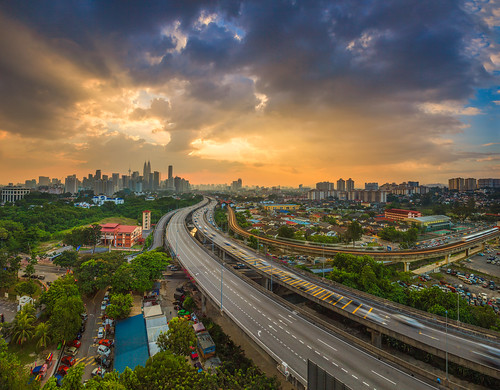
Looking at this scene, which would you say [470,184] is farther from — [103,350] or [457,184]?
[103,350]

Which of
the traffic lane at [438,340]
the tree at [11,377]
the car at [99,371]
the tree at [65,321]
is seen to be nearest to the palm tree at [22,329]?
the tree at [65,321]

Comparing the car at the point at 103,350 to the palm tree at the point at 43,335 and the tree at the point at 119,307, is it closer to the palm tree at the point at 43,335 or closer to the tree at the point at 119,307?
the tree at the point at 119,307

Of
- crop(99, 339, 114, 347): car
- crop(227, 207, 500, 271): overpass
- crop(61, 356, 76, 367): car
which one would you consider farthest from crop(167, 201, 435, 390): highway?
crop(227, 207, 500, 271): overpass

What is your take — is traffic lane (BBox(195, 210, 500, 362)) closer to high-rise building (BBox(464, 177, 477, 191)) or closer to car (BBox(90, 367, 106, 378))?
car (BBox(90, 367, 106, 378))

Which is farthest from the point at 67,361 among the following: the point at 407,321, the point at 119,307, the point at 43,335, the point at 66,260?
the point at 407,321

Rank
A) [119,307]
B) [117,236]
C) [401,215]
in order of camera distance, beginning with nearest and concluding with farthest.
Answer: [119,307]
[117,236]
[401,215]
